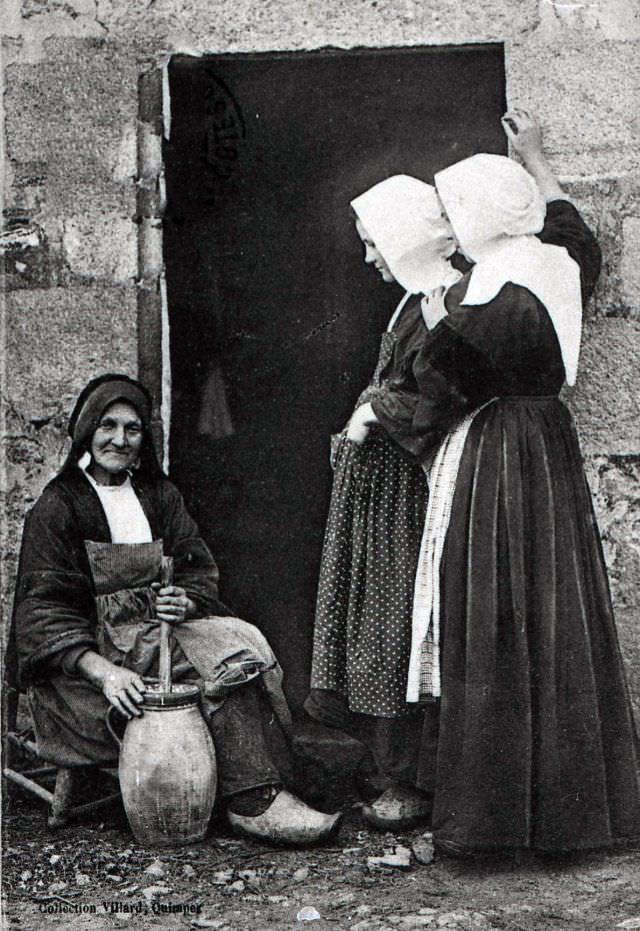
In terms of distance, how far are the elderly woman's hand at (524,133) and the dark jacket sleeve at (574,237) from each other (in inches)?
6.6

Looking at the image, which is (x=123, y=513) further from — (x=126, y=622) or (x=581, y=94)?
(x=581, y=94)

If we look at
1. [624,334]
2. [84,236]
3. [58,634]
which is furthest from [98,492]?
[624,334]

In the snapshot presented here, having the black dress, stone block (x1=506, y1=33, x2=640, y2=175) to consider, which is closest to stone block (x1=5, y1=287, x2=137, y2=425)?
the black dress

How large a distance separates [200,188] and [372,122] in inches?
22.2

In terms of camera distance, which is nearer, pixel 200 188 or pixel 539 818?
pixel 539 818

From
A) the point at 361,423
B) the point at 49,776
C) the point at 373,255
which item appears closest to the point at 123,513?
the point at 361,423

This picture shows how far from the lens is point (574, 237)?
350 centimetres

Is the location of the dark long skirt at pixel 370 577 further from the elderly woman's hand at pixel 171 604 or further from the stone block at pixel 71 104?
the stone block at pixel 71 104

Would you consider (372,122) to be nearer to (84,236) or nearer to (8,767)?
(84,236)

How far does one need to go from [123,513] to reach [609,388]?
4.96 feet

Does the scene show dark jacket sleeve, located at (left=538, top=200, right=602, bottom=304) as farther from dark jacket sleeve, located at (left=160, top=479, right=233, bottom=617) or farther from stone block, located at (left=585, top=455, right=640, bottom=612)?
dark jacket sleeve, located at (left=160, top=479, right=233, bottom=617)

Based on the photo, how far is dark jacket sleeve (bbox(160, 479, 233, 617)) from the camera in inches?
145

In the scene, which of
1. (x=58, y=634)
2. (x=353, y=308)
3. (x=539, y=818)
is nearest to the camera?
(x=539, y=818)

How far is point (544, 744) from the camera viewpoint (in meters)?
3.25
